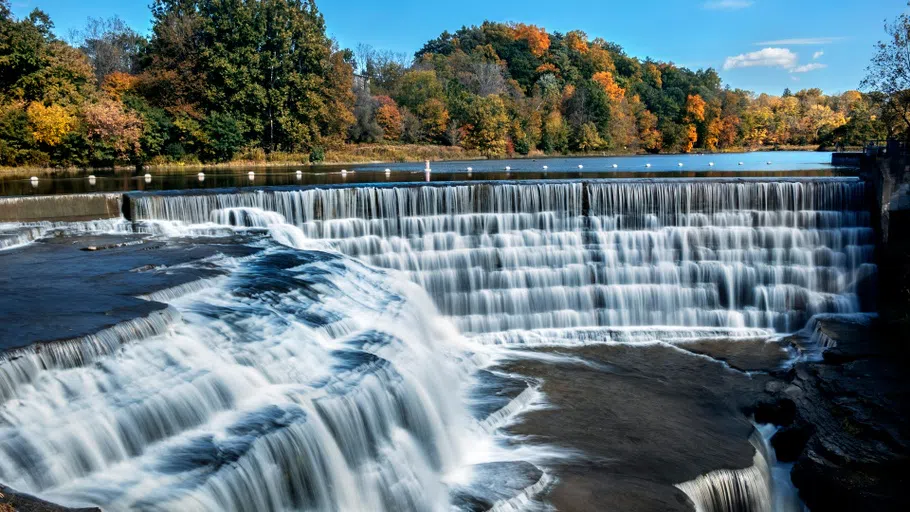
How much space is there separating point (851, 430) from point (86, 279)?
12.4 m

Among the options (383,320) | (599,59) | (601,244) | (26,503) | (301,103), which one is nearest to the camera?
(26,503)

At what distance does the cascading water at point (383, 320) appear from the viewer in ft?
24.5

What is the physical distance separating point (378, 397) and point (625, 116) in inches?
3676

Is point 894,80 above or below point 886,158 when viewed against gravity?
above

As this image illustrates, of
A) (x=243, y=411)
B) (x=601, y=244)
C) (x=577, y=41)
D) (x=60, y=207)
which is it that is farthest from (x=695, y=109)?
(x=243, y=411)

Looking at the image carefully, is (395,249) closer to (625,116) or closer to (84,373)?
(84,373)

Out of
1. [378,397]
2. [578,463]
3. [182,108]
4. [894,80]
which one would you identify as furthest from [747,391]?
[182,108]

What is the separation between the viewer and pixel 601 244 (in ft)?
63.7

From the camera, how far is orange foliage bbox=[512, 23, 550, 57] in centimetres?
11356

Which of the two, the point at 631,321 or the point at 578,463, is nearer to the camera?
the point at 578,463

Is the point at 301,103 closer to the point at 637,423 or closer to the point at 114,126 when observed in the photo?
the point at 114,126

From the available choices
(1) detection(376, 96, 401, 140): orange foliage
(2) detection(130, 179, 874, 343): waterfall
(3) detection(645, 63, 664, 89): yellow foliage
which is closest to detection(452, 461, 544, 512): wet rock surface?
(2) detection(130, 179, 874, 343): waterfall

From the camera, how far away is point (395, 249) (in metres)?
18.6

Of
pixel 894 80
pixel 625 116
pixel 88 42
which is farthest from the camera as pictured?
pixel 625 116
